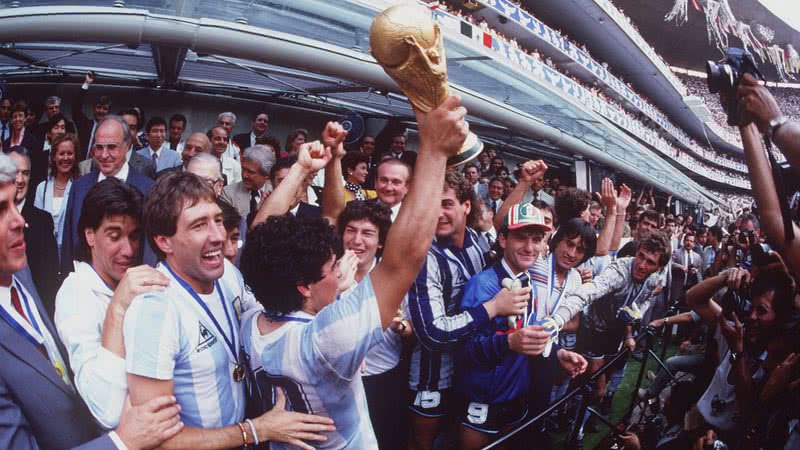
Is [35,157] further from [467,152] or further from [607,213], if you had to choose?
[607,213]

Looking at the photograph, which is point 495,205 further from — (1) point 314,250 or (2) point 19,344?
(2) point 19,344

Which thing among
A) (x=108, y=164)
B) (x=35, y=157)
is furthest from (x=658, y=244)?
(x=35, y=157)

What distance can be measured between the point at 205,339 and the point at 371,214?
119 centimetres

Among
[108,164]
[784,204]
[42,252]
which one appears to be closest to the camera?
[784,204]

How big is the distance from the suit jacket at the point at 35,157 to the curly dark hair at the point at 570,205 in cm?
376

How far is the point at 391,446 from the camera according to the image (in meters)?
2.47

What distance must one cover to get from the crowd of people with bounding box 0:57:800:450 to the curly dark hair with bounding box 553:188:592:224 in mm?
15

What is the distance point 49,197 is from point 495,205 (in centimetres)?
514

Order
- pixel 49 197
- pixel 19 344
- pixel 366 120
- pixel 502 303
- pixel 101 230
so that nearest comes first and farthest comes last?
pixel 19 344 → pixel 101 230 → pixel 502 303 → pixel 49 197 → pixel 366 120

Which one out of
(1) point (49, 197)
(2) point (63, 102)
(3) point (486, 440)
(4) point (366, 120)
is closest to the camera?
(3) point (486, 440)

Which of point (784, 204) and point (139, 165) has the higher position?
point (139, 165)

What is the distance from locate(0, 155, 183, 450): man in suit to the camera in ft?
3.90

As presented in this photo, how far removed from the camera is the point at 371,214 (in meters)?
2.51

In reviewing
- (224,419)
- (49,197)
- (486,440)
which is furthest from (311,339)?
(49,197)
